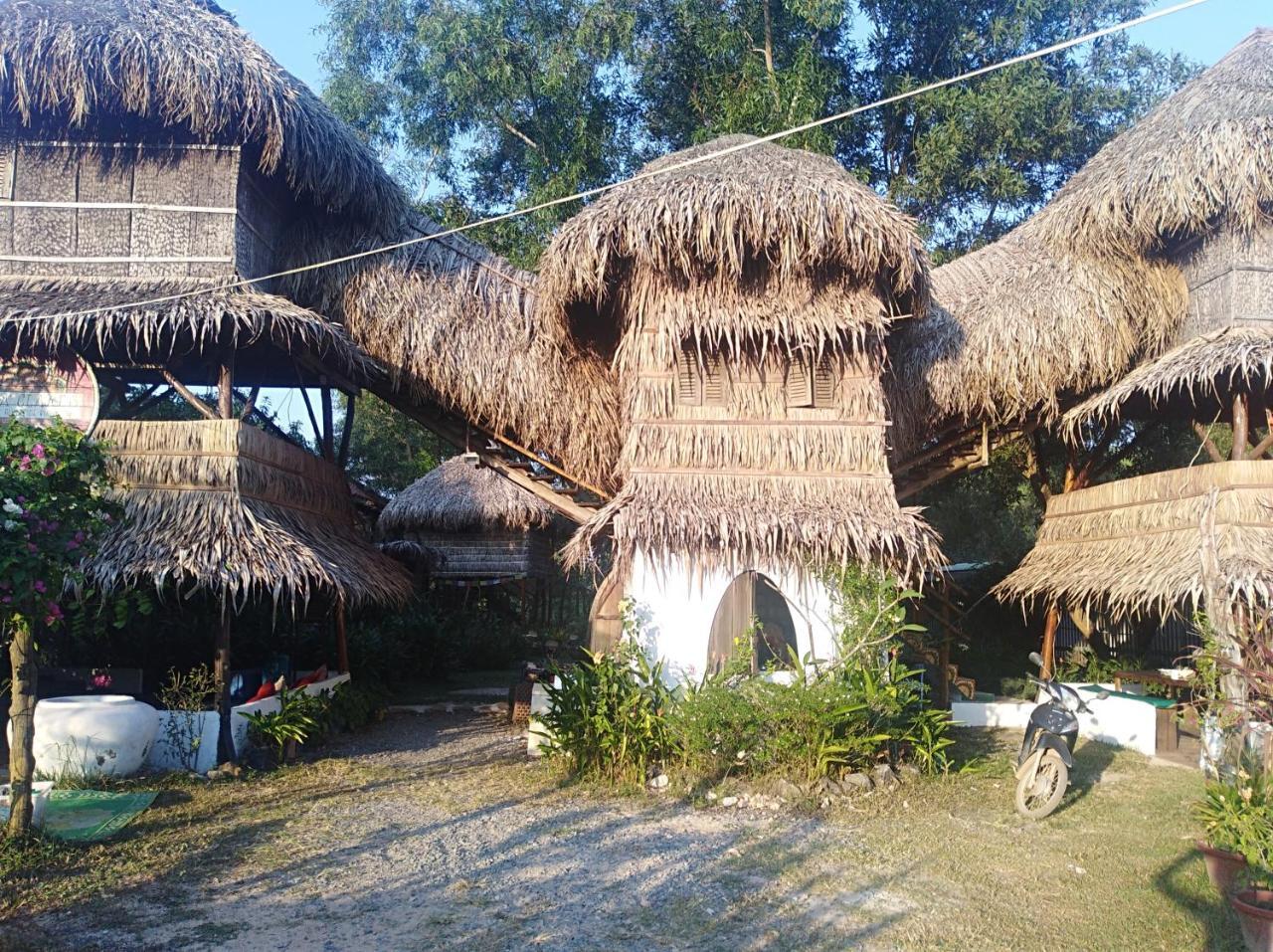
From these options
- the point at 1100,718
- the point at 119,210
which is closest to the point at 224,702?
the point at 119,210

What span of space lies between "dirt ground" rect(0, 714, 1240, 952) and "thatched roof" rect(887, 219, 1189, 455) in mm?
3826

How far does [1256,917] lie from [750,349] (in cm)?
546

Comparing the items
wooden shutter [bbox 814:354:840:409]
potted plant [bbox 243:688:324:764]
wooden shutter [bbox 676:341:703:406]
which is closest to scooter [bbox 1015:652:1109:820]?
wooden shutter [bbox 814:354:840:409]

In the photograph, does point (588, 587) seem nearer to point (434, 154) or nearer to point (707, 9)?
point (434, 154)

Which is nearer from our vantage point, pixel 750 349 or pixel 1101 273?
pixel 750 349

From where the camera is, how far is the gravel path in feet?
14.1

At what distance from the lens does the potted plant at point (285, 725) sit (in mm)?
7879

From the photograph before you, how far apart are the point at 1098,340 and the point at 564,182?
8.21 m

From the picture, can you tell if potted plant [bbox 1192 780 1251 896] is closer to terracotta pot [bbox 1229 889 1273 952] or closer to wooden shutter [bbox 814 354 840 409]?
terracotta pot [bbox 1229 889 1273 952]

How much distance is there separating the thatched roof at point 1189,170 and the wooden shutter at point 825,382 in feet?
9.90

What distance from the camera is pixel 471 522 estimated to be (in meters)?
16.1

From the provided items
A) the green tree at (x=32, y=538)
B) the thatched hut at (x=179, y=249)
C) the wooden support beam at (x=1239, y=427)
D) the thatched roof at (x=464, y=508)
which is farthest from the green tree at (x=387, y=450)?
the green tree at (x=32, y=538)

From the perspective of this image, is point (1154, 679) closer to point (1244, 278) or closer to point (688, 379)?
point (1244, 278)

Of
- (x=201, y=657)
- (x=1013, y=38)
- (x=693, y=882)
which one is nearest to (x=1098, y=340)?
(x=693, y=882)
